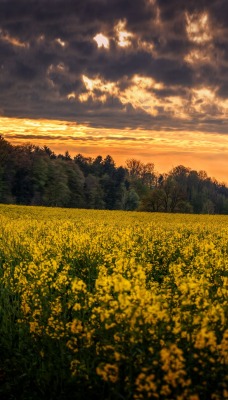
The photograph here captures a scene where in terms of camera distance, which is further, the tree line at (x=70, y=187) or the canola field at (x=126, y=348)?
the tree line at (x=70, y=187)

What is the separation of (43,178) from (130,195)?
27.4 m

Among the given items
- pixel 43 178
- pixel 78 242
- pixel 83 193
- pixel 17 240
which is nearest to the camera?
pixel 78 242

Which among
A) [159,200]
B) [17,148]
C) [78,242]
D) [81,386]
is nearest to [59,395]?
[81,386]

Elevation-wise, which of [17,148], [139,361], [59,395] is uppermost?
[17,148]

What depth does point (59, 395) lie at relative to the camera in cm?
536

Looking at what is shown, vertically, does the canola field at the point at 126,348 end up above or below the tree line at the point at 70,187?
below

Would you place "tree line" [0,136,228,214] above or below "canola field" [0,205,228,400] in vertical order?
above

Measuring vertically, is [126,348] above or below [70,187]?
below

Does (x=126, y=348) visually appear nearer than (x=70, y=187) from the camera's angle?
Yes

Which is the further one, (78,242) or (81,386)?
(78,242)

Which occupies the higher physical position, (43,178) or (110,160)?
(110,160)

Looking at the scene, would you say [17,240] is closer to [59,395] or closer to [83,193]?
[59,395]

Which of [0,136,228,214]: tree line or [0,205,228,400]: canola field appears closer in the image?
[0,205,228,400]: canola field

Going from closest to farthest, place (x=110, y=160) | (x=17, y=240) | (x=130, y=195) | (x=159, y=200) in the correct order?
(x=17, y=240), (x=159, y=200), (x=130, y=195), (x=110, y=160)
